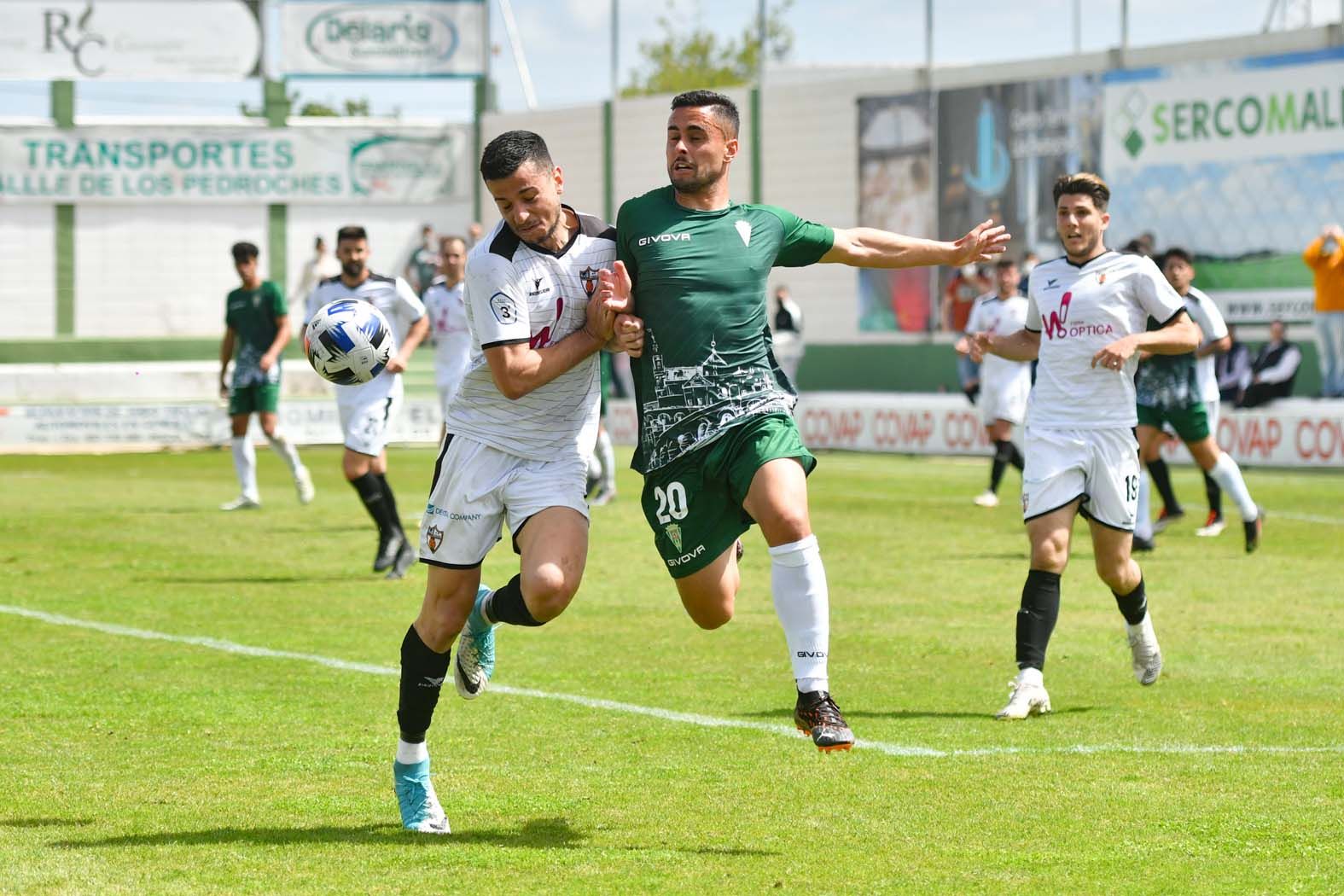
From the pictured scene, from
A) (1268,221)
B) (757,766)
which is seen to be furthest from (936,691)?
(1268,221)

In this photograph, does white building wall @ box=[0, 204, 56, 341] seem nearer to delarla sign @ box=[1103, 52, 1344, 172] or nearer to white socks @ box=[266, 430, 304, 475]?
delarla sign @ box=[1103, 52, 1344, 172]

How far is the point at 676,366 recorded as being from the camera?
6.48m

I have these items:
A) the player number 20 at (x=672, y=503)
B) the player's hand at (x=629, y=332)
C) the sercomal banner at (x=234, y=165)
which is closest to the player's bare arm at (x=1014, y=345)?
the player number 20 at (x=672, y=503)

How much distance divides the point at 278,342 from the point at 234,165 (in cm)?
2579

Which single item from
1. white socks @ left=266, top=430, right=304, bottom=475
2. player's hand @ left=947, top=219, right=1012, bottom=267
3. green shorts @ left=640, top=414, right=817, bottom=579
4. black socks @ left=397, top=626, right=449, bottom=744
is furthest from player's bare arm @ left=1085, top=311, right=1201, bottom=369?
white socks @ left=266, top=430, right=304, bottom=475

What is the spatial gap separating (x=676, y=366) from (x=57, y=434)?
23953 millimetres

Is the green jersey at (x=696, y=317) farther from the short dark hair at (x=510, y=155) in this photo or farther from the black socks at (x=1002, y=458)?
the black socks at (x=1002, y=458)

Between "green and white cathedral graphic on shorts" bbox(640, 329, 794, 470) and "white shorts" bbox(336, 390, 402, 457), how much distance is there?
6910 mm

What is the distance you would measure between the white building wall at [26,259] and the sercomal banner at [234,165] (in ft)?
1.11

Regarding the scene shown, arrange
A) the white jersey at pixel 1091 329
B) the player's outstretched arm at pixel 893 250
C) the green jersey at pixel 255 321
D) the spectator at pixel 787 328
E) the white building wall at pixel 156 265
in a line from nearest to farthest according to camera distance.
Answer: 1. the player's outstretched arm at pixel 893 250
2. the white jersey at pixel 1091 329
3. the green jersey at pixel 255 321
4. the spectator at pixel 787 328
5. the white building wall at pixel 156 265

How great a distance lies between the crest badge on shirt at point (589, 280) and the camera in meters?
6.45

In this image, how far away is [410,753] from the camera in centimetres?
611

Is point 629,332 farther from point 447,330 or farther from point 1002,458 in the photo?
point 1002,458

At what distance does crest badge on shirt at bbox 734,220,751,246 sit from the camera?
6.53 metres
